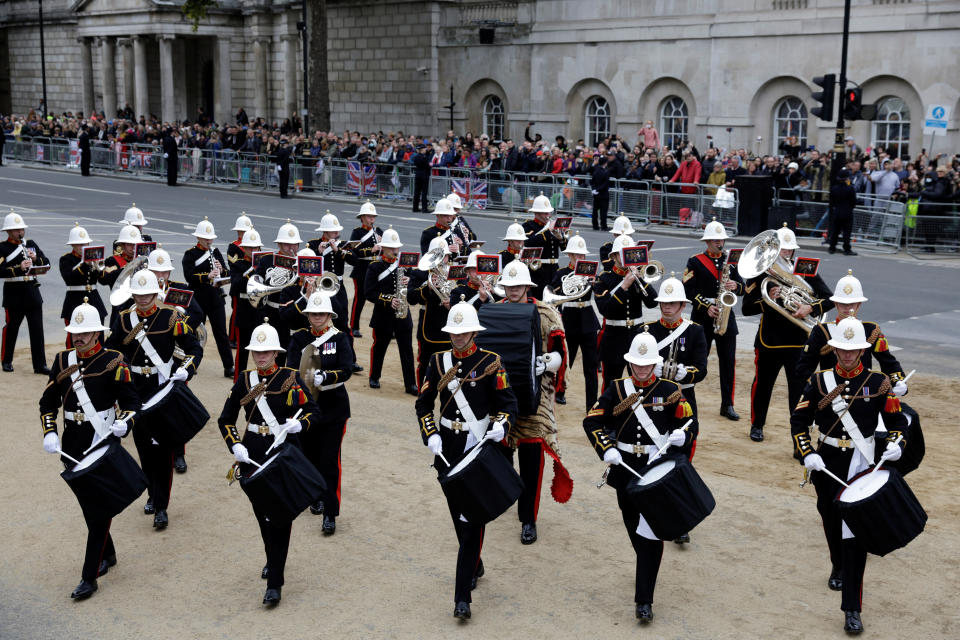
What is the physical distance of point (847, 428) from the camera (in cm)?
773

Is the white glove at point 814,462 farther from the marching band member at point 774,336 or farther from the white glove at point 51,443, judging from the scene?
the white glove at point 51,443

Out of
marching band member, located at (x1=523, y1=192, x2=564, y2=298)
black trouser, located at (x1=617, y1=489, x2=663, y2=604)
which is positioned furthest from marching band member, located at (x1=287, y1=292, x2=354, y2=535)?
marching band member, located at (x1=523, y1=192, x2=564, y2=298)

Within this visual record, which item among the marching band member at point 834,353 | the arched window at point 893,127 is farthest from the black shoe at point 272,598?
the arched window at point 893,127

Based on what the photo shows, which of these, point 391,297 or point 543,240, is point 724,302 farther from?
point 391,297

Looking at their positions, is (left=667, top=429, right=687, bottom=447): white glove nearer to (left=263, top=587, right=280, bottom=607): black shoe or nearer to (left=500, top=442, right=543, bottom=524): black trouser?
(left=500, top=442, right=543, bottom=524): black trouser

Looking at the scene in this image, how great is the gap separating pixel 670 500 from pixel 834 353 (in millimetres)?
2014

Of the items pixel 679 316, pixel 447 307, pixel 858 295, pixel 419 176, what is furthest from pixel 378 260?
pixel 419 176

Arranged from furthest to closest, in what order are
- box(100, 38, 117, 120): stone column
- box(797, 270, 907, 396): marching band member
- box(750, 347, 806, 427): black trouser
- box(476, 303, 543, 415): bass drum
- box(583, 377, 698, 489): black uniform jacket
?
box(100, 38, 117, 120): stone column < box(750, 347, 806, 427): black trouser < box(476, 303, 543, 415): bass drum < box(797, 270, 907, 396): marching band member < box(583, 377, 698, 489): black uniform jacket

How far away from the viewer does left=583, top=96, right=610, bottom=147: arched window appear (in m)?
40.3

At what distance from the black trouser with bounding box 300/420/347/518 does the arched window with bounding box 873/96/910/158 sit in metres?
26.3

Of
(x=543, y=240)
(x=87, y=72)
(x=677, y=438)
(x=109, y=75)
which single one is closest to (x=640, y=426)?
(x=677, y=438)

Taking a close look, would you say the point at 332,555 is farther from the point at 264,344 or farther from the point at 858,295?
the point at 858,295

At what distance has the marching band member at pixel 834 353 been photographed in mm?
8704

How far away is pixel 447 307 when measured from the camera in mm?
12984
